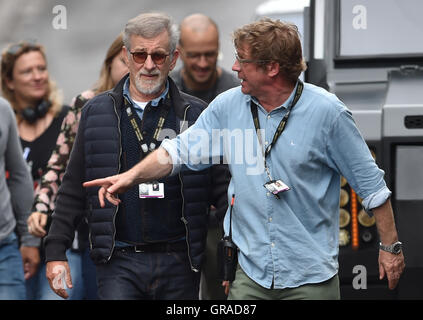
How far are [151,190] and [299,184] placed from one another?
84 cm

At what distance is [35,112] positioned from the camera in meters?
7.57

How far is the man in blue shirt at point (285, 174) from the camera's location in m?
5.09

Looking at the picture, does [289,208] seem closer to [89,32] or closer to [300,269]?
[300,269]

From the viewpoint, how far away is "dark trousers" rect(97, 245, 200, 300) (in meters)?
5.57

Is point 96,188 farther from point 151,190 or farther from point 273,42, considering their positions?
point 273,42

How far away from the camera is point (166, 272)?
5590 mm

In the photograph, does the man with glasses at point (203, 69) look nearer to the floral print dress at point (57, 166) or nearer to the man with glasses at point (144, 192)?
the floral print dress at point (57, 166)

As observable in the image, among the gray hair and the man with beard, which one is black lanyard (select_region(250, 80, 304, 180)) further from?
the man with beard

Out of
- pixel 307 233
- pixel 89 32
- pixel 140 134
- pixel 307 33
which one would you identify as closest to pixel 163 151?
pixel 140 134

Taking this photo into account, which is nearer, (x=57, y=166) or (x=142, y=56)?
(x=142, y=56)

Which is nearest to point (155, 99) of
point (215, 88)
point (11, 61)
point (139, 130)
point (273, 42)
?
point (139, 130)

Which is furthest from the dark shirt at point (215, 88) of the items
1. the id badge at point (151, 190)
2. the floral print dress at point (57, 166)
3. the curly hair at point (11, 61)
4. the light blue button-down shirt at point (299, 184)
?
the light blue button-down shirt at point (299, 184)

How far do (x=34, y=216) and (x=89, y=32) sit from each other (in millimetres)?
20072

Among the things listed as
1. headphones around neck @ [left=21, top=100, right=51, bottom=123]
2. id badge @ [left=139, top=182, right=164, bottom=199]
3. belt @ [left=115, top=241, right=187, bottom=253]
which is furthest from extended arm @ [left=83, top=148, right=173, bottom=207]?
headphones around neck @ [left=21, top=100, right=51, bottom=123]
